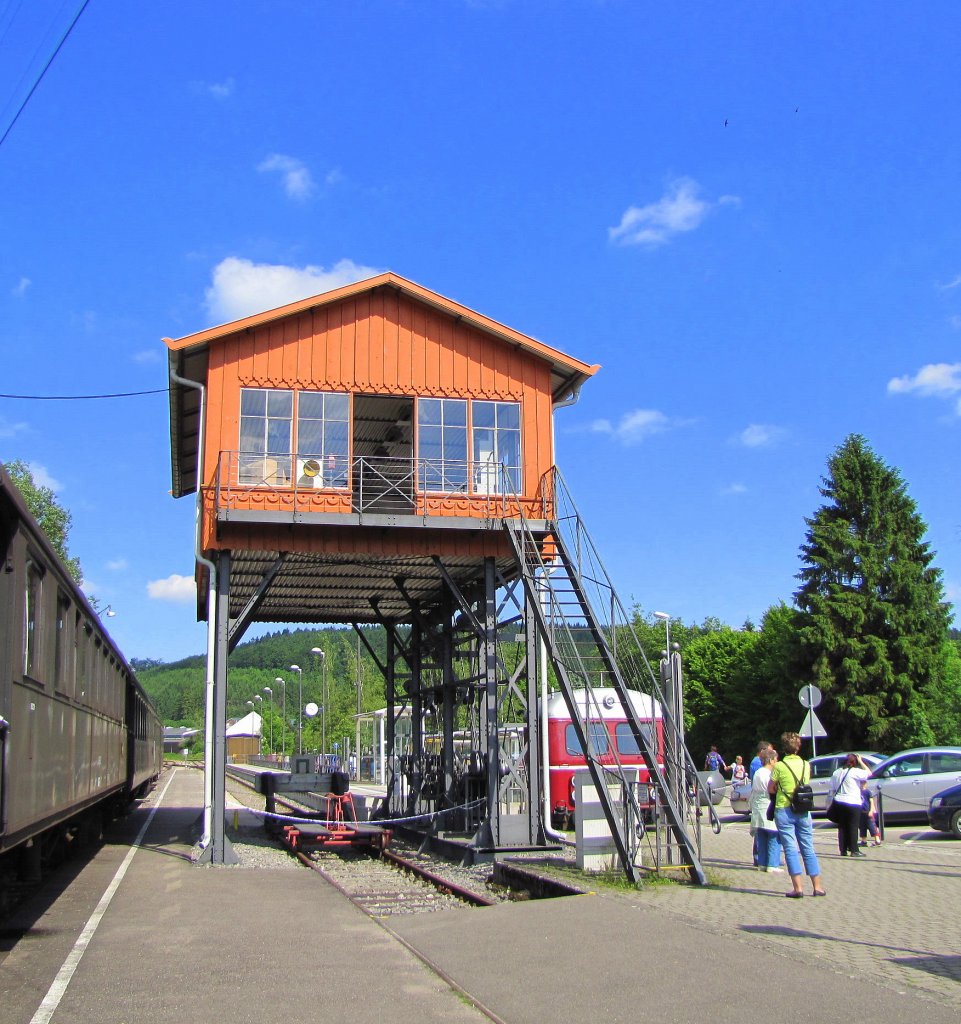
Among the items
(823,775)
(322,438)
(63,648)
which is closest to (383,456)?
(322,438)

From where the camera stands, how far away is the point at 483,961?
8.16 meters

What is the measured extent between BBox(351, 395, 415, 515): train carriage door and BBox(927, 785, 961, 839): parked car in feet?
33.3

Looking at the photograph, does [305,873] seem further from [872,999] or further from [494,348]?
[872,999]

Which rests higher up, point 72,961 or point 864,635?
point 864,635

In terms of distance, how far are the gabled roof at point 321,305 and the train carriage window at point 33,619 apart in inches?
319

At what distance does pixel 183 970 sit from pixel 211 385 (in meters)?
10.1

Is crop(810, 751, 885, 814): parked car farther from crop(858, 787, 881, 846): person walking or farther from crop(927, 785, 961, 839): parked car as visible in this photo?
crop(858, 787, 881, 846): person walking

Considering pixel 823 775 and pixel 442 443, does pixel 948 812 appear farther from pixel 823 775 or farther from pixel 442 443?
pixel 442 443

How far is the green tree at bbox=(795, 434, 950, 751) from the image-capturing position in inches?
1575

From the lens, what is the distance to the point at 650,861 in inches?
480

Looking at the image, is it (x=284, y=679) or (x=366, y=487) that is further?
(x=284, y=679)

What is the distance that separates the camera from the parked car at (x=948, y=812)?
18047 millimetres

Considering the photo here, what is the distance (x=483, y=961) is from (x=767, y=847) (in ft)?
18.1

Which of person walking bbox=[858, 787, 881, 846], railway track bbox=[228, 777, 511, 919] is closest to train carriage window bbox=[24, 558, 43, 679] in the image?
railway track bbox=[228, 777, 511, 919]
